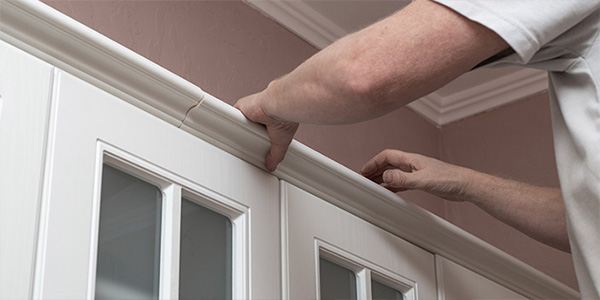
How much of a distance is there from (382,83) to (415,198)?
4.18ft

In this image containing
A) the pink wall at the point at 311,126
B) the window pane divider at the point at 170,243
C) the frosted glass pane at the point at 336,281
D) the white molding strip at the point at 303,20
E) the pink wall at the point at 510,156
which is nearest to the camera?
the window pane divider at the point at 170,243

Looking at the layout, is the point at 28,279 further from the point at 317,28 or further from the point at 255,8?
the point at 317,28

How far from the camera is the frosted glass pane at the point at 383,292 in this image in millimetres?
1218

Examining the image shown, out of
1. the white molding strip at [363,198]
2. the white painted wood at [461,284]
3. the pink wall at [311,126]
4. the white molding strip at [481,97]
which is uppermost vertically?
the white molding strip at [481,97]

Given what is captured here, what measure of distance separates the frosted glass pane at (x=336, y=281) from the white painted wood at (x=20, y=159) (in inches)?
18.7

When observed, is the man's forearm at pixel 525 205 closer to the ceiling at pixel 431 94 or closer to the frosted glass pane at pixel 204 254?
the frosted glass pane at pixel 204 254

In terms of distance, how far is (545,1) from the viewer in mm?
900

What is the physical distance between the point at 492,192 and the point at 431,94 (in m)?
1.03

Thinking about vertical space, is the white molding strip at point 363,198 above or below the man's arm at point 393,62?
below

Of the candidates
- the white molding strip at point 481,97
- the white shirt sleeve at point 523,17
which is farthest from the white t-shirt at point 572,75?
the white molding strip at point 481,97

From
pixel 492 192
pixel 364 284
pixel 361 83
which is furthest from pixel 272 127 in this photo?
pixel 492 192

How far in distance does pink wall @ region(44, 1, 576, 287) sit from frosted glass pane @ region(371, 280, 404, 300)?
0.62 m

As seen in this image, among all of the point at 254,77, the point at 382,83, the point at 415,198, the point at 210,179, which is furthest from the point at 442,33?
the point at 415,198

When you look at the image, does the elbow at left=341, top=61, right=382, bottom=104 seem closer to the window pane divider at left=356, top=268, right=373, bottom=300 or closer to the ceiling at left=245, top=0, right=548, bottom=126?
the window pane divider at left=356, top=268, right=373, bottom=300
